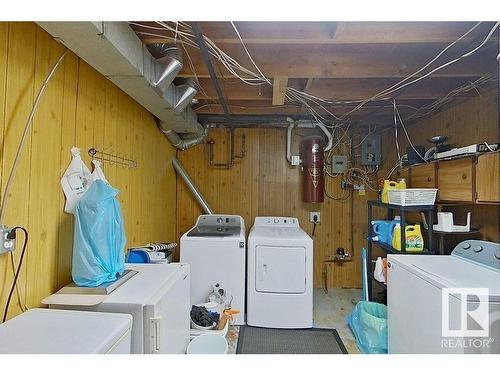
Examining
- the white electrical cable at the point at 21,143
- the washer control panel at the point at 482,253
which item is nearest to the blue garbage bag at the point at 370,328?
the washer control panel at the point at 482,253

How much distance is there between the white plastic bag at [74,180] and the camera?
1.54 meters

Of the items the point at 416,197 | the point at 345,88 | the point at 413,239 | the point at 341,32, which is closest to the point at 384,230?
the point at 413,239

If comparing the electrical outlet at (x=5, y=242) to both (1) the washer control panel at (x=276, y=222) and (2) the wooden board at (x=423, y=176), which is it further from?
(2) the wooden board at (x=423, y=176)

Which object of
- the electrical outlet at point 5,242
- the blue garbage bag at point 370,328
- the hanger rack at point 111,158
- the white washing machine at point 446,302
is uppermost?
the hanger rack at point 111,158

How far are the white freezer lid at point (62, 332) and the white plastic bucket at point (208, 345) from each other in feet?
2.95

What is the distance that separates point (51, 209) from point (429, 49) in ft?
8.72

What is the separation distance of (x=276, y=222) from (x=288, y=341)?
145 cm

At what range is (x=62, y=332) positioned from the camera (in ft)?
3.24

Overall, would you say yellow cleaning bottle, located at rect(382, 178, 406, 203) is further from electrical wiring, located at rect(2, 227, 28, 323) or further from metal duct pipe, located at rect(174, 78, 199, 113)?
electrical wiring, located at rect(2, 227, 28, 323)

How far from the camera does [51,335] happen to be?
0.97m

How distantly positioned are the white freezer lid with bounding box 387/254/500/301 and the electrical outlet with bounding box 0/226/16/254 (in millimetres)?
2022

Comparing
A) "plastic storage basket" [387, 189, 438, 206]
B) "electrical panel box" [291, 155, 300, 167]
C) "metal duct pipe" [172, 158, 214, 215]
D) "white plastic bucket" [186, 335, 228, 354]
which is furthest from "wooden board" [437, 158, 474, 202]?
"metal duct pipe" [172, 158, 214, 215]
